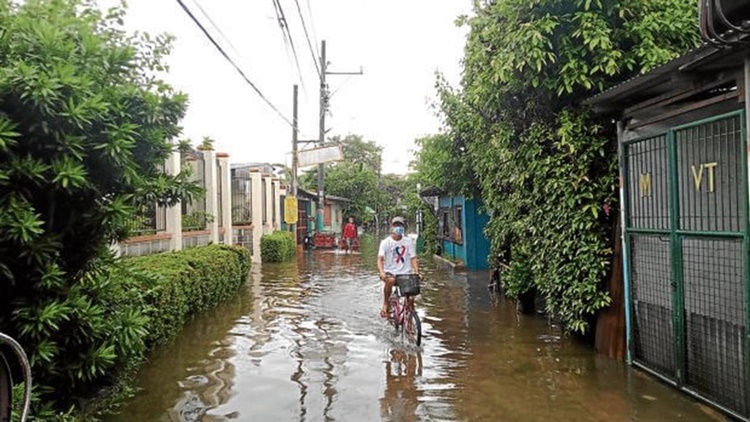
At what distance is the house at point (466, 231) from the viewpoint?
1667 centimetres

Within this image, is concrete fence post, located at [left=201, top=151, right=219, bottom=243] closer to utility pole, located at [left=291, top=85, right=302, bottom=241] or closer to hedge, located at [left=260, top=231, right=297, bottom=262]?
hedge, located at [left=260, top=231, right=297, bottom=262]

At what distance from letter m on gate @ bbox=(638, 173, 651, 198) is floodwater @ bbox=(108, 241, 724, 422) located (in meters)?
1.87

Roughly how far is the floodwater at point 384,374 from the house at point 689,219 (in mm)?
395

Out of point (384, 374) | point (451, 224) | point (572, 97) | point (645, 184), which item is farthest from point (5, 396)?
point (451, 224)

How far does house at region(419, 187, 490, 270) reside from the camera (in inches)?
656

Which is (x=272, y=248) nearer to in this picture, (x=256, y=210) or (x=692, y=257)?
(x=256, y=210)

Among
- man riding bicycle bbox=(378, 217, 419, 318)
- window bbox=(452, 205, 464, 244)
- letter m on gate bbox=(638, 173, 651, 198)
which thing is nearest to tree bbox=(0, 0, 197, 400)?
man riding bicycle bbox=(378, 217, 419, 318)

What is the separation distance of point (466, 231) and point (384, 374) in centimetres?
1109

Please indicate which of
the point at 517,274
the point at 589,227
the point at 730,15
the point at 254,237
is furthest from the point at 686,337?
the point at 254,237

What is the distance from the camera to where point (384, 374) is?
618 cm

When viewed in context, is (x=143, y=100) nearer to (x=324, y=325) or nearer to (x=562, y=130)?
(x=562, y=130)

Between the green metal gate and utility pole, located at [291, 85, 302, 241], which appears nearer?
the green metal gate

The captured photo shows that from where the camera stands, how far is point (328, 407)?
16.8 feet

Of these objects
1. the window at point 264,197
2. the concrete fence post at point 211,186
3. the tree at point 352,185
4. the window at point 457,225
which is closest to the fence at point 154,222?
the concrete fence post at point 211,186
